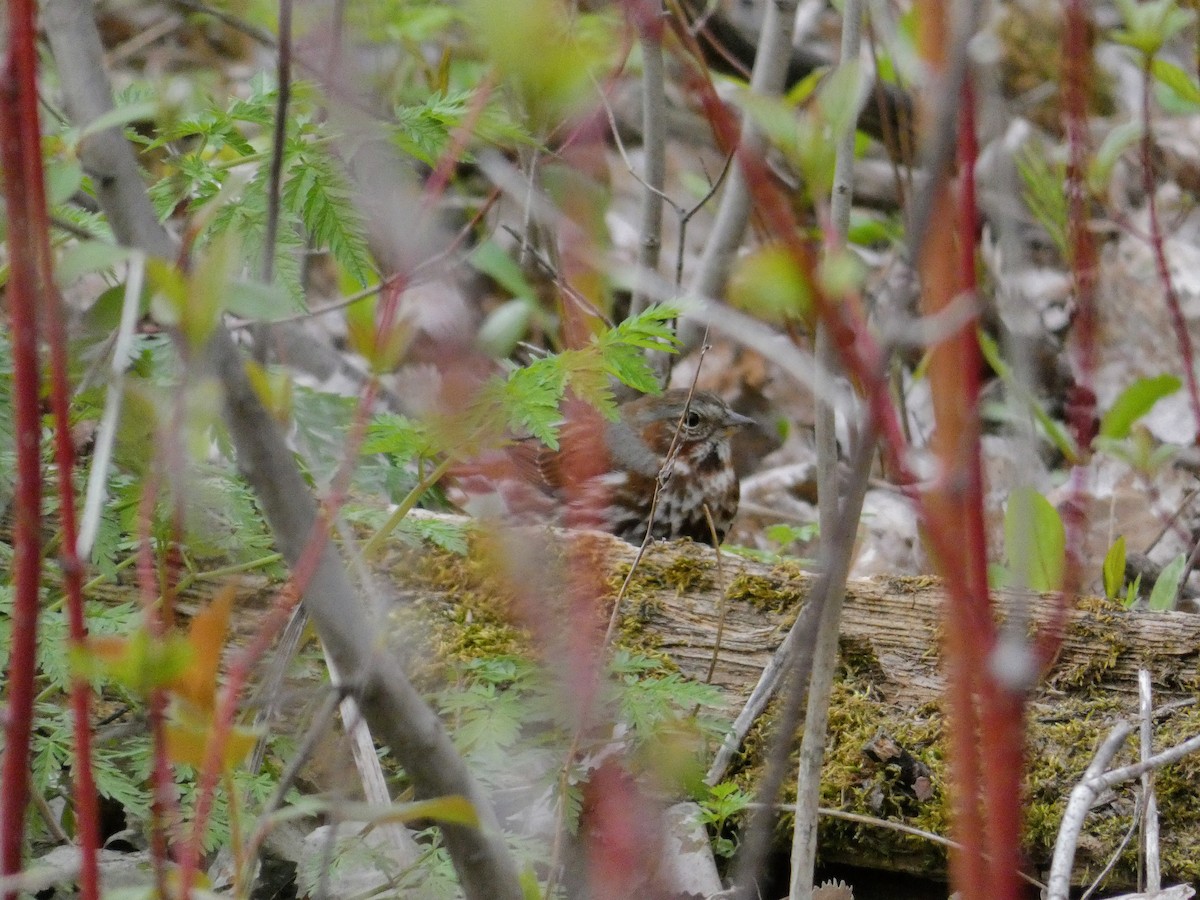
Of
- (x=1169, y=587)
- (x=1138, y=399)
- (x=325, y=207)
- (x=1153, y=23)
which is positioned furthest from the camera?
(x=1138, y=399)

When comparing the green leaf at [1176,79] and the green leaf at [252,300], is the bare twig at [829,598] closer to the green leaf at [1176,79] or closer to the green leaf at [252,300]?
the green leaf at [252,300]

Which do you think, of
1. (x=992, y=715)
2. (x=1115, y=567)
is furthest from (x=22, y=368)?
(x=1115, y=567)

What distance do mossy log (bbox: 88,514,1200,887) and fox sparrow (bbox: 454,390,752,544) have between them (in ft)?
2.99

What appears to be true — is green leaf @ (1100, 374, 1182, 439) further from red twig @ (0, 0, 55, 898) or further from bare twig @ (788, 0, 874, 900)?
red twig @ (0, 0, 55, 898)

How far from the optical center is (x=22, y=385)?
114 centimetres

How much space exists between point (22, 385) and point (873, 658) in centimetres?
213

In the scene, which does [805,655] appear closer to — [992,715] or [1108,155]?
[992,715]

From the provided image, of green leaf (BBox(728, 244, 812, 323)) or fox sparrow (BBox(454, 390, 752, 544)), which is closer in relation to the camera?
green leaf (BBox(728, 244, 812, 323))

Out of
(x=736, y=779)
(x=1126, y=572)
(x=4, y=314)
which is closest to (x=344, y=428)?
(x=4, y=314)

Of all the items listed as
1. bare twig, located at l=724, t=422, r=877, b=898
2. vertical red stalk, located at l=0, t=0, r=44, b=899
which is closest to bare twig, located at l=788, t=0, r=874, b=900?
bare twig, located at l=724, t=422, r=877, b=898

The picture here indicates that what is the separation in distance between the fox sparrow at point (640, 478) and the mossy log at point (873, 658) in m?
0.91

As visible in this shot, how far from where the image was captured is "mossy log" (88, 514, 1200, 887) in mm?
2508

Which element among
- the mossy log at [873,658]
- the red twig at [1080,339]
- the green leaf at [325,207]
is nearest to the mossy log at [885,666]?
the mossy log at [873,658]

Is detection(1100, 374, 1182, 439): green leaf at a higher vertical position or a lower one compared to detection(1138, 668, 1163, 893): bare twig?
higher
